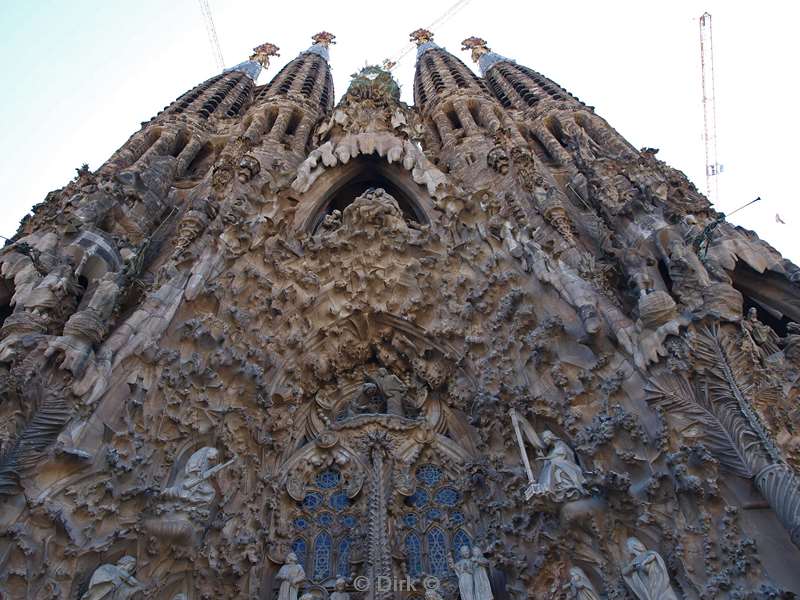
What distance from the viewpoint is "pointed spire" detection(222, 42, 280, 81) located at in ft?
102

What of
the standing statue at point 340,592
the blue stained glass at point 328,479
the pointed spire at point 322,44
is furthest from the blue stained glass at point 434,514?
the pointed spire at point 322,44

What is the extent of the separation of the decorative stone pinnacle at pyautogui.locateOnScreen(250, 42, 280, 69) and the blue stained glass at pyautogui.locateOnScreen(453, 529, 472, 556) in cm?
3154

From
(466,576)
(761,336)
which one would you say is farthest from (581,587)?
(761,336)

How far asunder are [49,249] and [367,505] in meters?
5.75

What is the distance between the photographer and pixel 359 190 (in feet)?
43.5

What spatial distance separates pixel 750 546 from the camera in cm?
482

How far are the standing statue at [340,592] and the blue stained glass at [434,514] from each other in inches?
55.8

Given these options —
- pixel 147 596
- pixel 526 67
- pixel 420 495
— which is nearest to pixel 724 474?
pixel 420 495

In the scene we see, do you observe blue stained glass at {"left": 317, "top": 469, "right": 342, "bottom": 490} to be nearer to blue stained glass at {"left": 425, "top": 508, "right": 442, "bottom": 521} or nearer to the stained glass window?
the stained glass window

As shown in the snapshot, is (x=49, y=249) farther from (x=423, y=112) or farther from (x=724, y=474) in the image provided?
(x=423, y=112)

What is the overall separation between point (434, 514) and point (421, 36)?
34637 millimetres

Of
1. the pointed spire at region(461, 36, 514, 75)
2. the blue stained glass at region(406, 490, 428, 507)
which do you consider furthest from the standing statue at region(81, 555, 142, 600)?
the pointed spire at region(461, 36, 514, 75)

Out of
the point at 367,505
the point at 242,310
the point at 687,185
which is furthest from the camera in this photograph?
the point at 687,185

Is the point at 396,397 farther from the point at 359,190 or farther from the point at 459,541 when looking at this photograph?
the point at 359,190
